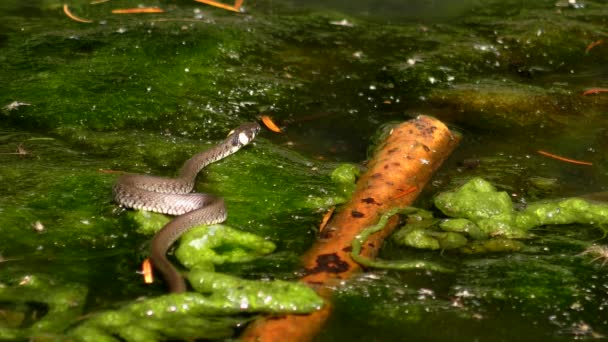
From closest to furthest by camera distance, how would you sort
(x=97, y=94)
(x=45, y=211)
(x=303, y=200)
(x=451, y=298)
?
1. (x=451, y=298)
2. (x=45, y=211)
3. (x=303, y=200)
4. (x=97, y=94)

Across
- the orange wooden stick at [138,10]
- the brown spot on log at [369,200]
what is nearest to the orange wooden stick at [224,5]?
the orange wooden stick at [138,10]

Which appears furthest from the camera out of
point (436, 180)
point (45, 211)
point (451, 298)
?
point (436, 180)

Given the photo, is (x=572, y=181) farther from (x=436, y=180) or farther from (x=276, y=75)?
(x=276, y=75)

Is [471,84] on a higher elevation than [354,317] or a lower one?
higher

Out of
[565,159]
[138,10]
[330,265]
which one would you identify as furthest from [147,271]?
[138,10]

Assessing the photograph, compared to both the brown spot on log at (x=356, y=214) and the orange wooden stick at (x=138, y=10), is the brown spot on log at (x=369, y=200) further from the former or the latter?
the orange wooden stick at (x=138, y=10)

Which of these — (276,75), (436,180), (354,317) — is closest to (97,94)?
(276,75)
